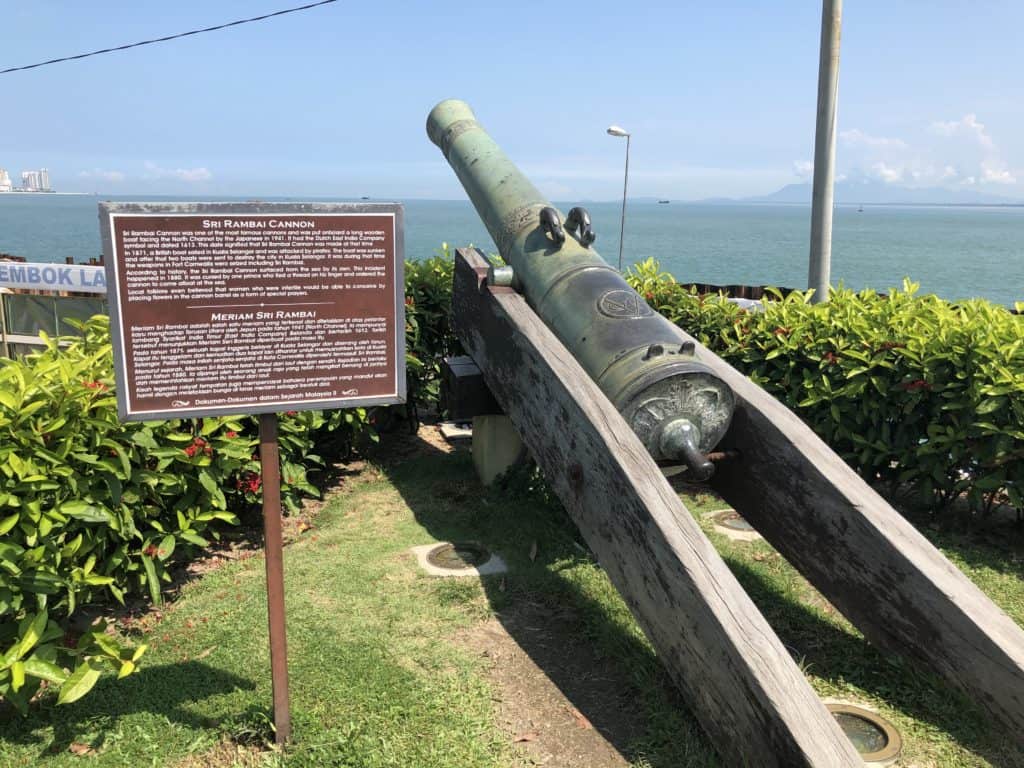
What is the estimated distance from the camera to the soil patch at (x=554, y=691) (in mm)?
3051

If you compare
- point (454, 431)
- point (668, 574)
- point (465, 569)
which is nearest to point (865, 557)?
point (668, 574)

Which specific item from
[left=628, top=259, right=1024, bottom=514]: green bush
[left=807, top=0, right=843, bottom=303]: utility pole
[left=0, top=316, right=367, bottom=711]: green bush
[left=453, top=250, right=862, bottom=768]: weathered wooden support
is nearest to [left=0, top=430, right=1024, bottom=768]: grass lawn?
[left=0, top=316, right=367, bottom=711]: green bush

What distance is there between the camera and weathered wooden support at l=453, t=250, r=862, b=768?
2.48 metres

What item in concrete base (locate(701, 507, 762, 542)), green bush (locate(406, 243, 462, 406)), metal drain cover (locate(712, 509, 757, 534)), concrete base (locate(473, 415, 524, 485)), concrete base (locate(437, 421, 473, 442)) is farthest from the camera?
concrete base (locate(437, 421, 473, 442))

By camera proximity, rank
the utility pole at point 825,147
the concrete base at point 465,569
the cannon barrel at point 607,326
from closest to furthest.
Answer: the cannon barrel at point 607,326
the concrete base at point 465,569
the utility pole at point 825,147

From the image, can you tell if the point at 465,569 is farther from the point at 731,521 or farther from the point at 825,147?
the point at 825,147

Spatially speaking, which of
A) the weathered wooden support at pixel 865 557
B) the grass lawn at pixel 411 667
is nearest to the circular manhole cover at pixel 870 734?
the grass lawn at pixel 411 667

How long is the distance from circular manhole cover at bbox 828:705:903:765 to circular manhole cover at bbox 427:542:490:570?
1.99 m

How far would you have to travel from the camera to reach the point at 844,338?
5.20 m

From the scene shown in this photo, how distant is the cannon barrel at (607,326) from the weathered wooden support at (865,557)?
26 centimetres

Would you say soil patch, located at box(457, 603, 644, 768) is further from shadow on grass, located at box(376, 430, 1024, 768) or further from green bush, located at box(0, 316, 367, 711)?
green bush, located at box(0, 316, 367, 711)

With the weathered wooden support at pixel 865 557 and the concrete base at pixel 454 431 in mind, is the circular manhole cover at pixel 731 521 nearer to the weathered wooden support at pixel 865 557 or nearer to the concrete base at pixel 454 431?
the weathered wooden support at pixel 865 557

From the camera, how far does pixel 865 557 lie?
11.2 feet

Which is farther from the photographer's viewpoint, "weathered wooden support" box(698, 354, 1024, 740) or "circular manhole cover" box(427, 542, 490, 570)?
"circular manhole cover" box(427, 542, 490, 570)
